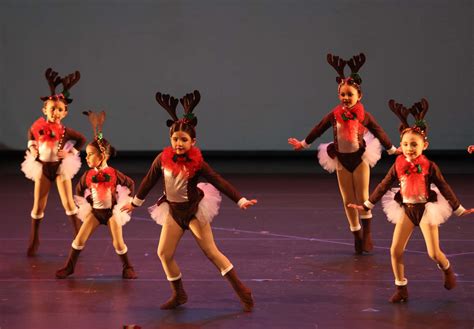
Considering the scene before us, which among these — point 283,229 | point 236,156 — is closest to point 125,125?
point 236,156

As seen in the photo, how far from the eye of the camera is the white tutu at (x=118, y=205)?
20.7ft

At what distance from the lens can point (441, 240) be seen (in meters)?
7.37

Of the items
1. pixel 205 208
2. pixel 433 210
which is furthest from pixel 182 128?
pixel 433 210

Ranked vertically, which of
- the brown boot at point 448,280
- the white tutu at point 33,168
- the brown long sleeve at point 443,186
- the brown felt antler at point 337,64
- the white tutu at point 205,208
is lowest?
the brown boot at point 448,280

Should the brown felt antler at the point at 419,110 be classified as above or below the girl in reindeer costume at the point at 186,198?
above

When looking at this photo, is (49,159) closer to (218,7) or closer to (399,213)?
(399,213)

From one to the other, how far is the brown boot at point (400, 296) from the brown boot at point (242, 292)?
2.69ft

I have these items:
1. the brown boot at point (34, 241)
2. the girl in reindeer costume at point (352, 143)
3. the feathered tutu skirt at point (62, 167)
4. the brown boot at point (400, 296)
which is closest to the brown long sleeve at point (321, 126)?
the girl in reindeer costume at point (352, 143)

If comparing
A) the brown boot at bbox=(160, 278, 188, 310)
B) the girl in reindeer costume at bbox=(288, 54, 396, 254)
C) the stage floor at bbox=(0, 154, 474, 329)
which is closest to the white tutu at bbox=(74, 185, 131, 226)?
the stage floor at bbox=(0, 154, 474, 329)

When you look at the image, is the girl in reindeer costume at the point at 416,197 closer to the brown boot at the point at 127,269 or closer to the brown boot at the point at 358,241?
the brown boot at the point at 358,241

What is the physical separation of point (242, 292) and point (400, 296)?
0.92 meters

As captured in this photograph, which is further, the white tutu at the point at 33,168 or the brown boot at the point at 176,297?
the white tutu at the point at 33,168

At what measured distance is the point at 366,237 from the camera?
7090 millimetres

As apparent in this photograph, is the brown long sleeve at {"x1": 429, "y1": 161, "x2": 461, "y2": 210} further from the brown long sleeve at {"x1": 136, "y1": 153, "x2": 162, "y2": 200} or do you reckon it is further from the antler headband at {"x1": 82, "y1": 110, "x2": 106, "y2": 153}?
the antler headband at {"x1": 82, "y1": 110, "x2": 106, "y2": 153}
